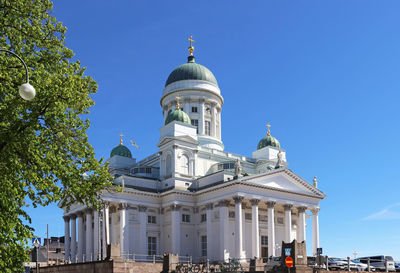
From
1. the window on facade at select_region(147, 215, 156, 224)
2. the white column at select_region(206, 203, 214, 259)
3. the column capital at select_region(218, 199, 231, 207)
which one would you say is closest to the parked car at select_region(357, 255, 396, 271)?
the column capital at select_region(218, 199, 231, 207)

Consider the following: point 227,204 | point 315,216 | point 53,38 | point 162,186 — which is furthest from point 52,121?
point 315,216

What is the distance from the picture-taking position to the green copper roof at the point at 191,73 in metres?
69.8

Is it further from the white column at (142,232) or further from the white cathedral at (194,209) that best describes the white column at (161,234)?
the white column at (142,232)

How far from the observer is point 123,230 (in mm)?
55094

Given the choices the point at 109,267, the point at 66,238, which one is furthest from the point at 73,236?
the point at 109,267

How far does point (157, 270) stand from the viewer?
40.6 metres

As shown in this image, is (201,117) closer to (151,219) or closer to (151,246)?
(151,219)

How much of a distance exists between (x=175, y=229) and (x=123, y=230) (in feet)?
18.7

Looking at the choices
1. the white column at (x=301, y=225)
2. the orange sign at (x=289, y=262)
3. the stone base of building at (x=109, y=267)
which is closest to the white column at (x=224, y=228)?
the white column at (x=301, y=225)

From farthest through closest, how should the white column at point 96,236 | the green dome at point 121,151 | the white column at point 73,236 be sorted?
the green dome at point 121,151
the white column at point 73,236
the white column at point 96,236

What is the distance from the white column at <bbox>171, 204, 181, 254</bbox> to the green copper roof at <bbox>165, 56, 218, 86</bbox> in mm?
20669

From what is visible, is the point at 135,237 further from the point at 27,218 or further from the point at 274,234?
the point at 27,218

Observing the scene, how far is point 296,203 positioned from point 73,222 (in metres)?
27.7

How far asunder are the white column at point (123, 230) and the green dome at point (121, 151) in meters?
14.7
